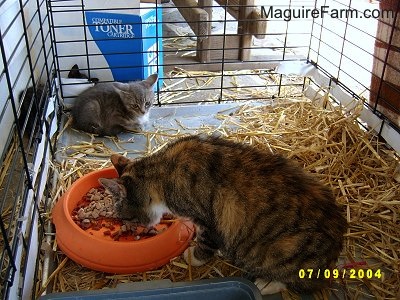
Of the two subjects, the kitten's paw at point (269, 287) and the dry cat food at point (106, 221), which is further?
the dry cat food at point (106, 221)

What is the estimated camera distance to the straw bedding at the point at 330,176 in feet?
6.79

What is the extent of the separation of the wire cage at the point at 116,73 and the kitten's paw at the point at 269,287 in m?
0.43

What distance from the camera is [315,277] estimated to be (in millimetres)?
1807

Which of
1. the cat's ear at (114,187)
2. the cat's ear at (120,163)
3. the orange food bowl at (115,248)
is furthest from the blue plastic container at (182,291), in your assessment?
the cat's ear at (120,163)

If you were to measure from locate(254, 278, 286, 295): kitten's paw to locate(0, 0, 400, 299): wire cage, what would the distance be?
43cm

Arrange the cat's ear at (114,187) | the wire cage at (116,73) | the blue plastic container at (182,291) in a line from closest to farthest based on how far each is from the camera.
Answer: the blue plastic container at (182,291), the cat's ear at (114,187), the wire cage at (116,73)

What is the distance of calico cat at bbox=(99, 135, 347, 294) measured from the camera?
1.75m

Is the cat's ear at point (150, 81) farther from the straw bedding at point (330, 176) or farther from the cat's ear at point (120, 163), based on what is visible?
the cat's ear at point (120, 163)

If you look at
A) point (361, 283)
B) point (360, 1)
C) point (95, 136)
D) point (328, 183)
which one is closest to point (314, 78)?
point (328, 183)

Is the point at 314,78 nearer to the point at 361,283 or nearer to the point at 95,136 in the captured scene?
the point at 95,136

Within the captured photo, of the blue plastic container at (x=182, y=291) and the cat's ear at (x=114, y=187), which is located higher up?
the cat's ear at (x=114, y=187)

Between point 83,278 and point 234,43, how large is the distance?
120 inches

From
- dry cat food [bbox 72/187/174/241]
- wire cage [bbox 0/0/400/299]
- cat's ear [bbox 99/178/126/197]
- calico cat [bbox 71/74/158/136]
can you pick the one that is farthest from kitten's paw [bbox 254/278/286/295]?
calico cat [bbox 71/74/158/136]

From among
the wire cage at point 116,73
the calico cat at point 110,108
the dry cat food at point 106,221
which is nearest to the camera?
the wire cage at point 116,73
